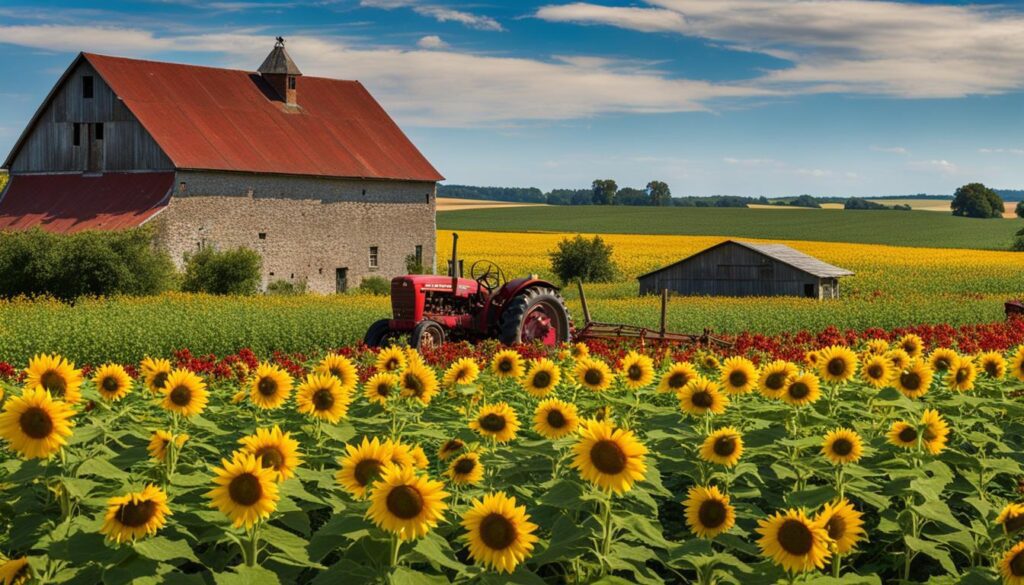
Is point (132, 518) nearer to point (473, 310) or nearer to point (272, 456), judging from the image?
point (272, 456)

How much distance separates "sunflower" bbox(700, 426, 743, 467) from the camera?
5.09 meters

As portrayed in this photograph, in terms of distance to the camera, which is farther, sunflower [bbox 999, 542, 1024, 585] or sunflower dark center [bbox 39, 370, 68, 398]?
sunflower dark center [bbox 39, 370, 68, 398]

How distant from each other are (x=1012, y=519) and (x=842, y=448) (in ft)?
2.68

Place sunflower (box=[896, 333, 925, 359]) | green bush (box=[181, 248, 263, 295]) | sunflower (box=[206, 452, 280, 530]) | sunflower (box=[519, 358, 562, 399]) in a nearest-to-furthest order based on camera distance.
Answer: sunflower (box=[206, 452, 280, 530]) → sunflower (box=[519, 358, 562, 399]) → sunflower (box=[896, 333, 925, 359]) → green bush (box=[181, 248, 263, 295])

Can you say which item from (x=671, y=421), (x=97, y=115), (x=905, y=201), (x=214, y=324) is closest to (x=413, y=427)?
(x=671, y=421)

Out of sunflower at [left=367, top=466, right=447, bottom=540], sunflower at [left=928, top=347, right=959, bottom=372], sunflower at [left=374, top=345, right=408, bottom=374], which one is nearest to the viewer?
sunflower at [left=367, top=466, right=447, bottom=540]

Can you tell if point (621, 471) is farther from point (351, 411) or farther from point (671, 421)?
point (351, 411)

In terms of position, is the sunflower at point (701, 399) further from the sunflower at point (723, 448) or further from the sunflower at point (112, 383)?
the sunflower at point (112, 383)

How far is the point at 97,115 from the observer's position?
1596 inches

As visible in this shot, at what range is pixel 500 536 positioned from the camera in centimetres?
389

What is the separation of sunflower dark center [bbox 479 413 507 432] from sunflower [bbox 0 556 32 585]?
205 centimetres

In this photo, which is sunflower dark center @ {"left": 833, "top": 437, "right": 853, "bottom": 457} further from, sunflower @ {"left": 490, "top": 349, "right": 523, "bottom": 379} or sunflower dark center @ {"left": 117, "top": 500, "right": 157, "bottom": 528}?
sunflower dark center @ {"left": 117, "top": 500, "right": 157, "bottom": 528}

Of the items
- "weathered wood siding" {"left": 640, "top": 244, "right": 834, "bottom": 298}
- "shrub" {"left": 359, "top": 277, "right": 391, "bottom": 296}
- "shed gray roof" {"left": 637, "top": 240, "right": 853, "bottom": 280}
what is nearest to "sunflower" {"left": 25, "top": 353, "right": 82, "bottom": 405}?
"weathered wood siding" {"left": 640, "top": 244, "right": 834, "bottom": 298}

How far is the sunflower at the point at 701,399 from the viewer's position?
5.82 meters
